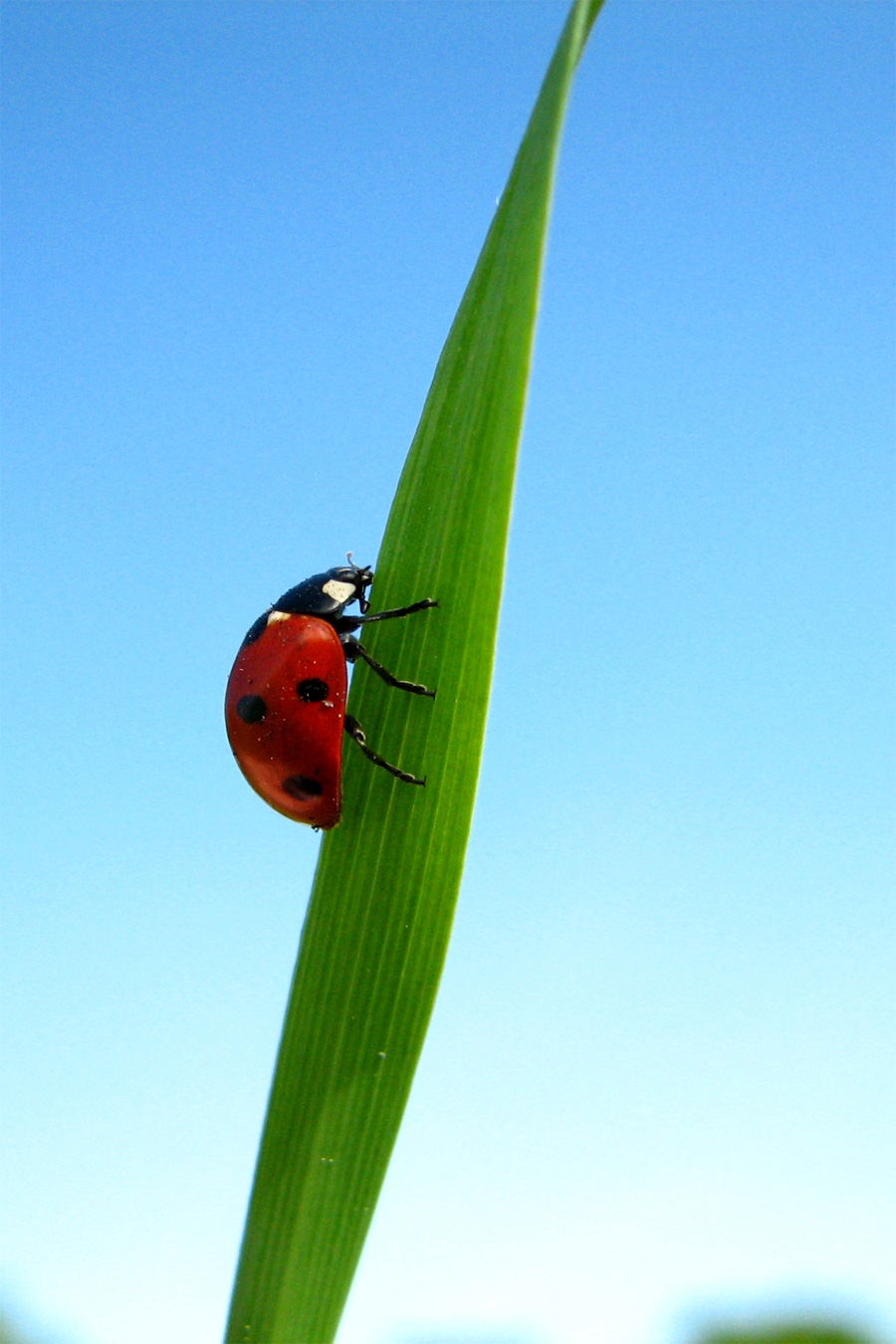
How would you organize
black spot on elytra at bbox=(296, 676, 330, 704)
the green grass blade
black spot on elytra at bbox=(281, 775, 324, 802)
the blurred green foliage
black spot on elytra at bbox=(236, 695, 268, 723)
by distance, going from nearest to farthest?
the green grass blade < black spot on elytra at bbox=(281, 775, 324, 802) < black spot on elytra at bbox=(296, 676, 330, 704) < black spot on elytra at bbox=(236, 695, 268, 723) < the blurred green foliage

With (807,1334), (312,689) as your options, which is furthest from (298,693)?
(807,1334)

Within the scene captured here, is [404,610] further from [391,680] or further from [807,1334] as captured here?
[807,1334]

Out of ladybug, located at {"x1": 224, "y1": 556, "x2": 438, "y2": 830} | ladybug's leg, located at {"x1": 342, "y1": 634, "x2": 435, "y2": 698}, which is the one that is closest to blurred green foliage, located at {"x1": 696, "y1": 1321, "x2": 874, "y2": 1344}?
ladybug, located at {"x1": 224, "y1": 556, "x2": 438, "y2": 830}

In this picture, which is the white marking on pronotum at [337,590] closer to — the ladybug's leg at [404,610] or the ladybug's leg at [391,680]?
the ladybug's leg at [391,680]

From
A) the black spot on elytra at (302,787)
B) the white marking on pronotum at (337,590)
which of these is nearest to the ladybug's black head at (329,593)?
the white marking on pronotum at (337,590)

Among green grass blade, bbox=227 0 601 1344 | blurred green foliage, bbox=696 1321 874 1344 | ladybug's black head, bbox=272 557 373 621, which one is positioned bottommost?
blurred green foliage, bbox=696 1321 874 1344

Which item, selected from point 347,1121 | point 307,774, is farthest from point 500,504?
point 307,774

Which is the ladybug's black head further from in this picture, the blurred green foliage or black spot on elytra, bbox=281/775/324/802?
the blurred green foliage
